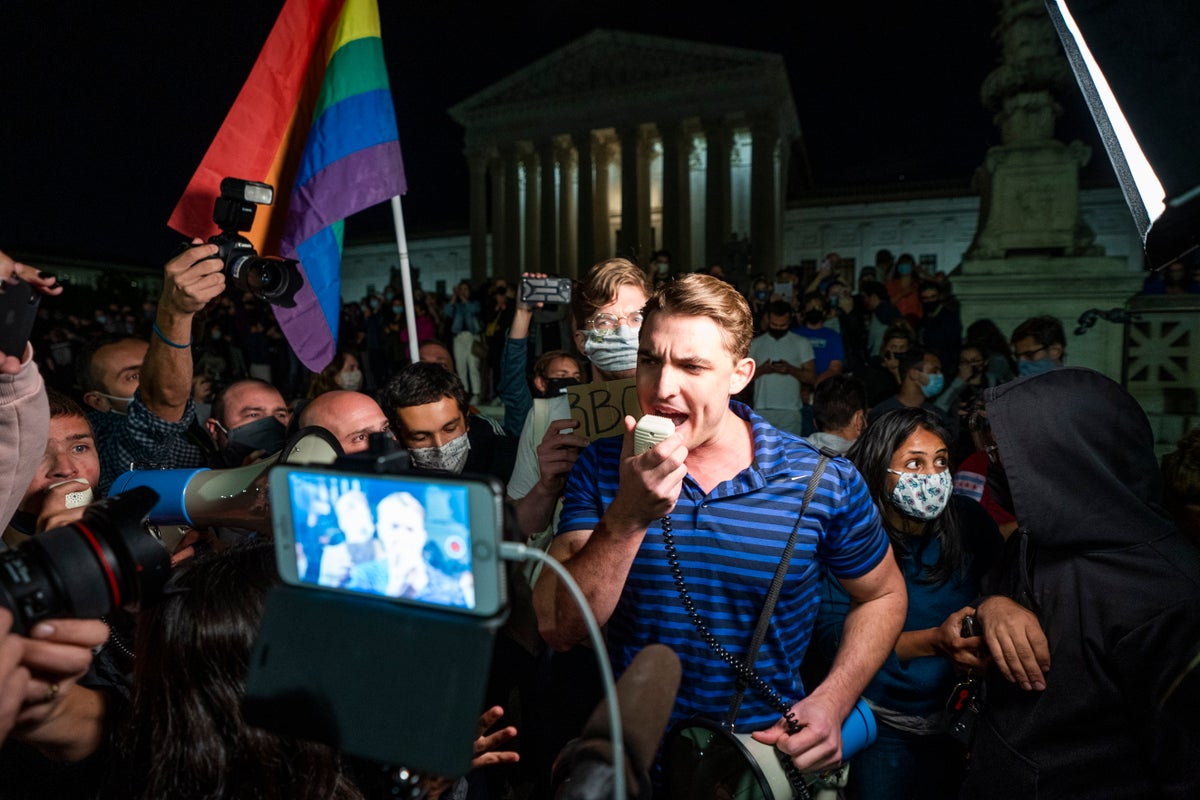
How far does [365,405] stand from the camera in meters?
3.26

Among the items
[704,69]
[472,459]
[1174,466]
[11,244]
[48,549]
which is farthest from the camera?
[11,244]

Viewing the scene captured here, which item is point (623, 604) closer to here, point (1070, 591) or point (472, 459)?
point (1070, 591)

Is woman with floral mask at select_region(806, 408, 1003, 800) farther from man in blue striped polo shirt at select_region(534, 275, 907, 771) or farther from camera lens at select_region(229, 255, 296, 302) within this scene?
camera lens at select_region(229, 255, 296, 302)

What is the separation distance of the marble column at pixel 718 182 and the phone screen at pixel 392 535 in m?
39.6

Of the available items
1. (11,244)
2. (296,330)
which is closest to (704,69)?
(296,330)

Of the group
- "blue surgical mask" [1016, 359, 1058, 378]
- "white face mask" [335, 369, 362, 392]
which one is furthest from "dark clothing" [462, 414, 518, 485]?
"blue surgical mask" [1016, 359, 1058, 378]

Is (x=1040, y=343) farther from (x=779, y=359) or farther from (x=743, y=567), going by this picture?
(x=743, y=567)

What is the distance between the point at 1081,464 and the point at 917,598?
1004 mm

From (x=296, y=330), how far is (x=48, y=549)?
3.11m

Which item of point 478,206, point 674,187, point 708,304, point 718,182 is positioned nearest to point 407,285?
point 708,304

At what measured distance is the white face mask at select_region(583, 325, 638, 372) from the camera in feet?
9.46

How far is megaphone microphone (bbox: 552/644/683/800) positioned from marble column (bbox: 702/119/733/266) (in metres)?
39.6

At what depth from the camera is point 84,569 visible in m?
1.04

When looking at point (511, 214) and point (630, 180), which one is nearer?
point (630, 180)
